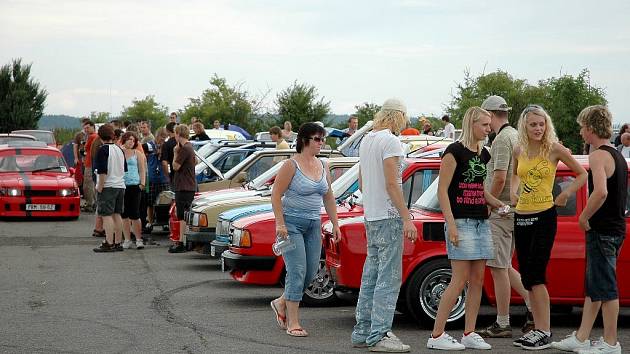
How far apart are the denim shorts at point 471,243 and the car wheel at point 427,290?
103cm

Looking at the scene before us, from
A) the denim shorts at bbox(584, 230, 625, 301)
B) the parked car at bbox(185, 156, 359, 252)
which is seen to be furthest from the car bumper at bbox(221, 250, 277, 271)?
the denim shorts at bbox(584, 230, 625, 301)

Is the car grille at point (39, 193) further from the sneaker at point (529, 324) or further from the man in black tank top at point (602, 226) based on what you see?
the man in black tank top at point (602, 226)

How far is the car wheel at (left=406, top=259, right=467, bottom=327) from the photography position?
383 inches

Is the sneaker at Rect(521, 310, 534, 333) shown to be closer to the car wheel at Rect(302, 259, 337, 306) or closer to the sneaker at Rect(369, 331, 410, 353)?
the sneaker at Rect(369, 331, 410, 353)

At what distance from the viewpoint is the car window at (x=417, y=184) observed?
35.7 ft

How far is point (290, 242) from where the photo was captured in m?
9.41

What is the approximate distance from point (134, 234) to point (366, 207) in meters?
9.65

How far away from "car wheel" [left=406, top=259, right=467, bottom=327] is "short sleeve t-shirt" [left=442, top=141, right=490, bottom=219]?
112 centimetres

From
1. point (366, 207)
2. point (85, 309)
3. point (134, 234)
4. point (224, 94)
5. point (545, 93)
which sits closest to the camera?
point (366, 207)

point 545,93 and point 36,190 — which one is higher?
point 545,93

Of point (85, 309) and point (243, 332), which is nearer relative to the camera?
point (243, 332)

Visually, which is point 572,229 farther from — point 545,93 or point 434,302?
point 545,93

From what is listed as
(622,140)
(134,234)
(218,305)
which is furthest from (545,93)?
(218,305)

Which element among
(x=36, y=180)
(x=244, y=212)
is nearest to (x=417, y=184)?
(x=244, y=212)
